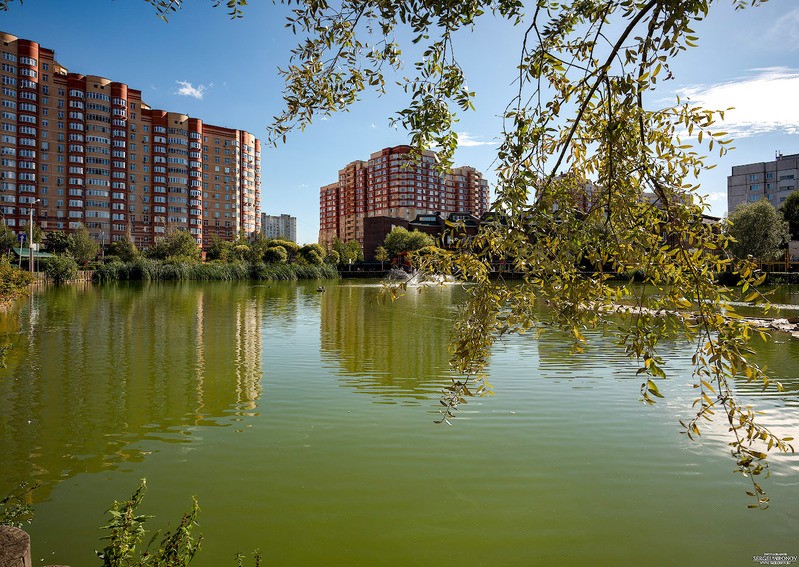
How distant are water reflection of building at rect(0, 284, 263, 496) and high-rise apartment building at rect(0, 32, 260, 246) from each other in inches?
3215

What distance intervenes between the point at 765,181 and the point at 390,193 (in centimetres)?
8696

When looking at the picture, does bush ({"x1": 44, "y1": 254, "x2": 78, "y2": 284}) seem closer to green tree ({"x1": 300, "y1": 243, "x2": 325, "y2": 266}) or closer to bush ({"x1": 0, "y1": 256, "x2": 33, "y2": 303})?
bush ({"x1": 0, "y1": 256, "x2": 33, "y2": 303})

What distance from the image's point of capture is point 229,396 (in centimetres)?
975

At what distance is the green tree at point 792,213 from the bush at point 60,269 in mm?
85165

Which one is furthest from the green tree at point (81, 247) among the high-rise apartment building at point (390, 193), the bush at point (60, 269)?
the high-rise apartment building at point (390, 193)

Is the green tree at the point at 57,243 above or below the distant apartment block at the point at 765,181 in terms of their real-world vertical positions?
below

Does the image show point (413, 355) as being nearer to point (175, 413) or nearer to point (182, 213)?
point (175, 413)

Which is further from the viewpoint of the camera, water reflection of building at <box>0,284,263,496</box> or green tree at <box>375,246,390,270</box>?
green tree at <box>375,246,390,270</box>

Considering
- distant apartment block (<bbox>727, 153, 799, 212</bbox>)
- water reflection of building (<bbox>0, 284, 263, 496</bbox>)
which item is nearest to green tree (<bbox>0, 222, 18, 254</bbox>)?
water reflection of building (<bbox>0, 284, 263, 496</bbox>)

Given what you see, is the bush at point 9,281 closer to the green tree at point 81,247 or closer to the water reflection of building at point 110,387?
the water reflection of building at point 110,387

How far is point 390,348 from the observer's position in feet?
51.1

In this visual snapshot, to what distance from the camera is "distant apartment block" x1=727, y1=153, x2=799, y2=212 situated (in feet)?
324

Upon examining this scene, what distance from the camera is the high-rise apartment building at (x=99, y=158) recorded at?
3410 inches

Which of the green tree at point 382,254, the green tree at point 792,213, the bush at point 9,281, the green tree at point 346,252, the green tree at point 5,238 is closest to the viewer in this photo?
the bush at point 9,281
